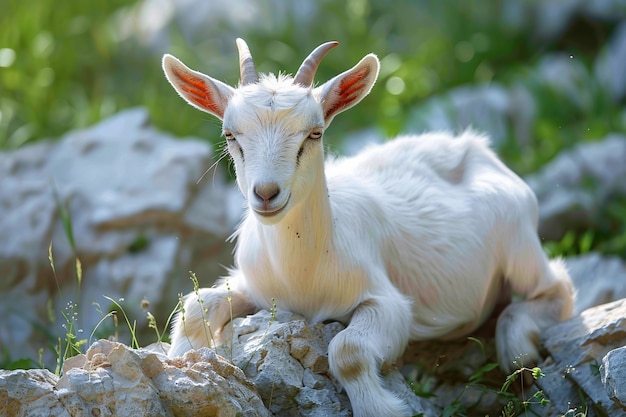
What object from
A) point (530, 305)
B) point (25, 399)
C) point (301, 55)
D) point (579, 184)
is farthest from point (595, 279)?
point (301, 55)

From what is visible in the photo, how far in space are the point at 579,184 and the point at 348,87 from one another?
5099 millimetres

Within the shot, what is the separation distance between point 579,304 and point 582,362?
2.11 m

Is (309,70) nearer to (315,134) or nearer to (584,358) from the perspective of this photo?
(315,134)

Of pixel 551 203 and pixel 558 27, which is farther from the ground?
pixel 558 27

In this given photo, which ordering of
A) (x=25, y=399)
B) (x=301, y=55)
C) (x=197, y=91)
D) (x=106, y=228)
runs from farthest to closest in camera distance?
(x=301, y=55) → (x=106, y=228) → (x=197, y=91) → (x=25, y=399)

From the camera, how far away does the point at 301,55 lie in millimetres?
12625

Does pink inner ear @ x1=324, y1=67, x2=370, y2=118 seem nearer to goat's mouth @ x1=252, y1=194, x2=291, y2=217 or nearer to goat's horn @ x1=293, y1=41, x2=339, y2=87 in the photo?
goat's horn @ x1=293, y1=41, x2=339, y2=87

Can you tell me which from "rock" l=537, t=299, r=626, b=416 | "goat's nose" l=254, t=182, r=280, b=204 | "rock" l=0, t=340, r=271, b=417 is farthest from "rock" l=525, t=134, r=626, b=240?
"rock" l=0, t=340, r=271, b=417

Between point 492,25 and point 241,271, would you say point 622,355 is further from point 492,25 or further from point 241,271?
point 492,25

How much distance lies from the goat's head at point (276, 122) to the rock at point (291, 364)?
2.18 ft

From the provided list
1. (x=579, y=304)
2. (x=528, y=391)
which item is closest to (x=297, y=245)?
(x=528, y=391)

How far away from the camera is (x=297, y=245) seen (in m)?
5.23

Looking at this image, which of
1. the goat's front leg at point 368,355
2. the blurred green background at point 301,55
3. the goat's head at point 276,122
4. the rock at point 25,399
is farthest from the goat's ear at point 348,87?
the blurred green background at point 301,55

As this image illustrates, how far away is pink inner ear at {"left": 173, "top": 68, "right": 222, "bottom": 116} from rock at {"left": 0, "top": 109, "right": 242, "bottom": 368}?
3073 millimetres
